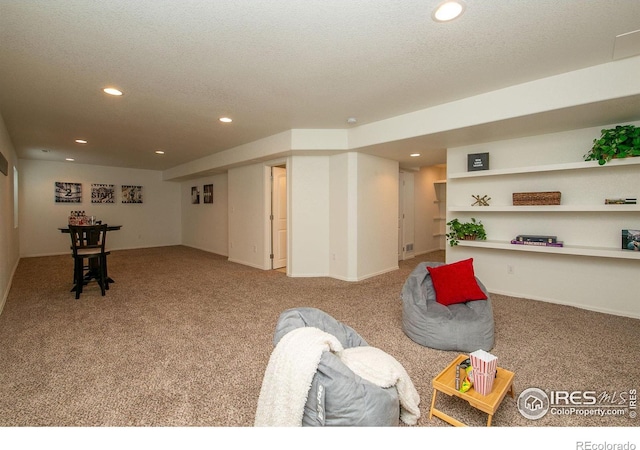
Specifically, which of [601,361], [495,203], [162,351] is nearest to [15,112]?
[162,351]

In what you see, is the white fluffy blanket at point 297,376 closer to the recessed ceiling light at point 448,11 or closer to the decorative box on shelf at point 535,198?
the recessed ceiling light at point 448,11

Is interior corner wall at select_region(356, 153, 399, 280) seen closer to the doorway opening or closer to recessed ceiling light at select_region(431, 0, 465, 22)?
the doorway opening

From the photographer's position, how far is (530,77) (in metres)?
2.79

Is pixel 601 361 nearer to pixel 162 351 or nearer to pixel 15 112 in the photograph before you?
pixel 162 351

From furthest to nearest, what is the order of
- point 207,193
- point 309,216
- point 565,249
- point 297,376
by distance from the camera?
point 207,193
point 309,216
point 565,249
point 297,376

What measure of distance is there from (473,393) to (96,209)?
367 inches

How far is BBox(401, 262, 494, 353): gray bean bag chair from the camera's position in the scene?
94.0 inches

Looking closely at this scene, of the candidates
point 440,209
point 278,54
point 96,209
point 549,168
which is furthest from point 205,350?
point 96,209

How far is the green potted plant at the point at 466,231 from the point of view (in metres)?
4.11

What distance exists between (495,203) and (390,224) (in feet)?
6.13

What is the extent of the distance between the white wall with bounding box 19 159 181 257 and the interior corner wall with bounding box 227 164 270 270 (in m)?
3.65

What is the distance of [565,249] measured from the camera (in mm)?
Answer: 3361

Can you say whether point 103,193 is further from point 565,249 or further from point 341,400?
point 565,249

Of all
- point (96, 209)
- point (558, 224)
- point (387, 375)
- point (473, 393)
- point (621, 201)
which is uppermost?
point (96, 209)
